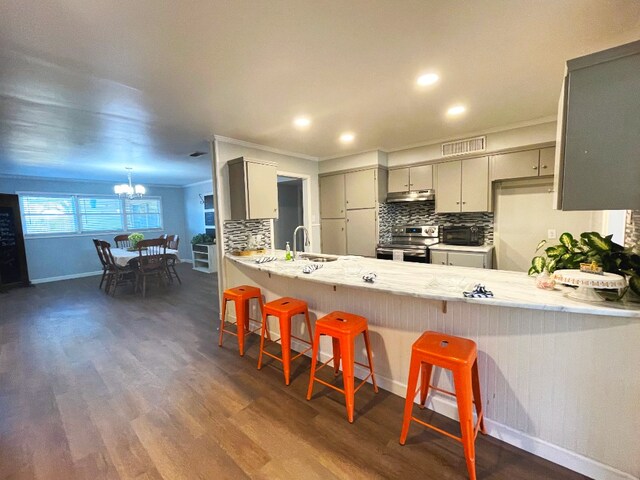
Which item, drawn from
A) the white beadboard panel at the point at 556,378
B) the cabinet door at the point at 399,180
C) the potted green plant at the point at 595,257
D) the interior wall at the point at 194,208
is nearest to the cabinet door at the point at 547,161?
the cabinet door at the point at 399,180

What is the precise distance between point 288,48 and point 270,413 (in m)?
2.39

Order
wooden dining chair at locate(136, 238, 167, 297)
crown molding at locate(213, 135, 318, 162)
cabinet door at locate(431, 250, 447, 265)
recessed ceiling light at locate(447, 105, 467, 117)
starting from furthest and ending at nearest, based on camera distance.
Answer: wooden dining chair at locate(136, 238, 167, 297), cabinet door at locate(431, 250, 447, 265), crown molding at locate(213, 135, 318, 162), recessed ceiling light at locate(447, 105, 467, 117)

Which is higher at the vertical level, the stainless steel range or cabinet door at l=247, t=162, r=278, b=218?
cabinet door at l=247, t=162, r=278, b=218

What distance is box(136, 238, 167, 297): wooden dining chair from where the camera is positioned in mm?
5212

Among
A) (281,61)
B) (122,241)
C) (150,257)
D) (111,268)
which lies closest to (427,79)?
(281,61)

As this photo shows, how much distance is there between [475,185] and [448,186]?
0.33m

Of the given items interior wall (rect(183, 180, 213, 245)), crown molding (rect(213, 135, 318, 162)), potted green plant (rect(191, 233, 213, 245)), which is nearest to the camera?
crown molding (rect(213, 135, 318, 162))

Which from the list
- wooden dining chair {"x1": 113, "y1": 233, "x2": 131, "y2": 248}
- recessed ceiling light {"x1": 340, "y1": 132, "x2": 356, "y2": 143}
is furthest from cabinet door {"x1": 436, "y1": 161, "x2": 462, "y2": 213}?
wooden dining chair {"x1": 113, "y1": 233, "x2": 131, "y2": 248}

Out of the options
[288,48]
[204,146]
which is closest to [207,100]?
[288,48]

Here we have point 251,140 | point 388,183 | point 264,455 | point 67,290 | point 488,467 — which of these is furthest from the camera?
point 67,290

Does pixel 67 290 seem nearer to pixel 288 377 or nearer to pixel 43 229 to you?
pixel 43 229

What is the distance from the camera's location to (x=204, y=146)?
392cm

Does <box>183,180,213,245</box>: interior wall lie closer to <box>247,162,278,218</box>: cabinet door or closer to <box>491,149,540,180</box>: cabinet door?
<box>247,162,278,218</box>: cabinet door

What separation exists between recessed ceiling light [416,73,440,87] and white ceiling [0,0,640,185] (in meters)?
0.06
